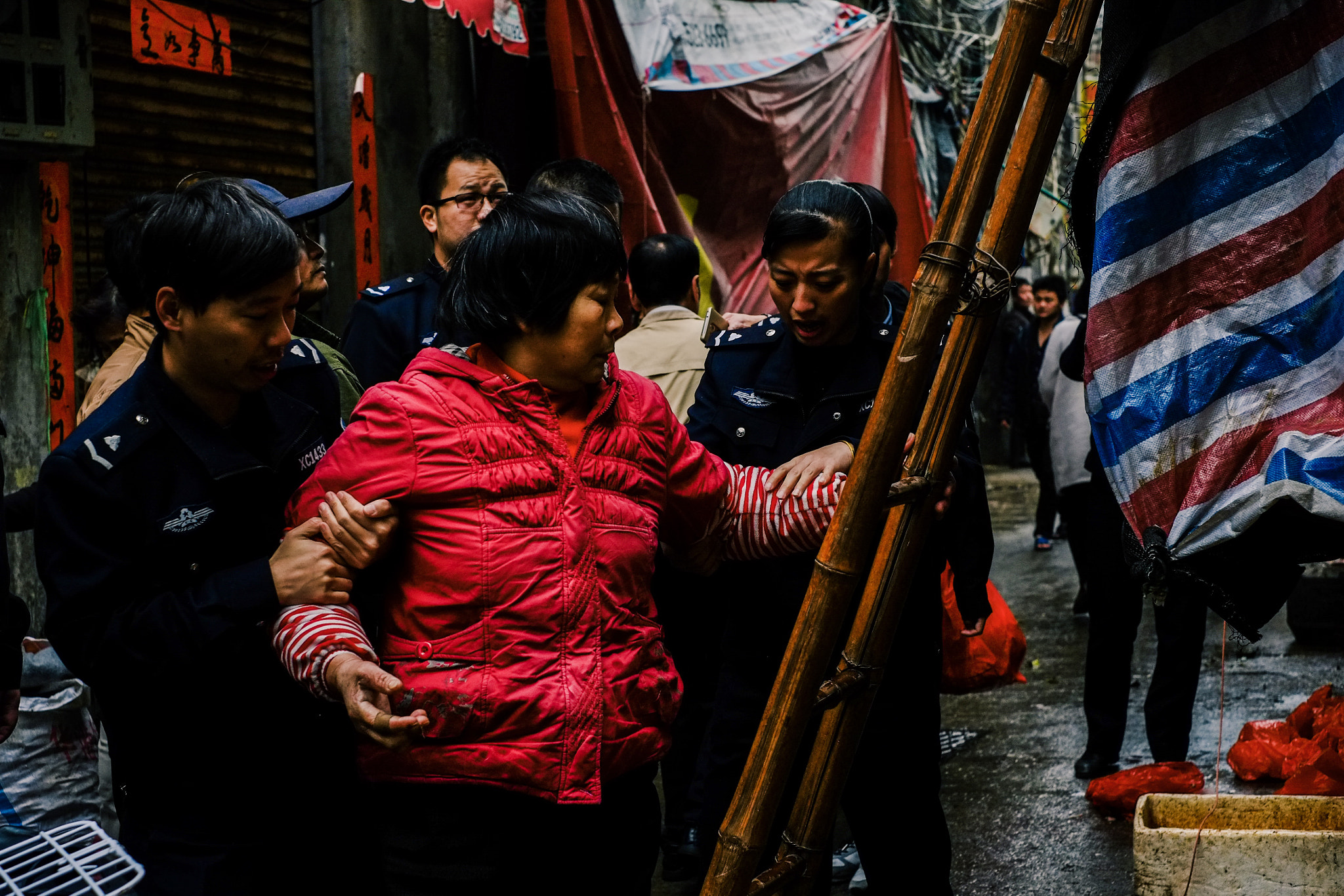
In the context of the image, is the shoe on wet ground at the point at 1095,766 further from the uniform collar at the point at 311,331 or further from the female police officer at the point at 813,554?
the uniform collar at the point at 311,331

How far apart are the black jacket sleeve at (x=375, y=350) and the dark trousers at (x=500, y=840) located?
1.80m

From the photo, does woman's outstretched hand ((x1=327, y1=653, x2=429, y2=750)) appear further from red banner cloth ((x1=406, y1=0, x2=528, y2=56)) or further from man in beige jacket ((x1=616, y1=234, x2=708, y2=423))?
red banner cloth ((x1=406, y1=0, x2=528, y2=56))

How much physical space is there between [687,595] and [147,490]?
1884 mm

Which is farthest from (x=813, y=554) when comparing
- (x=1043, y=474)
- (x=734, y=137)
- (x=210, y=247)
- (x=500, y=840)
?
(x=1043, y=474)

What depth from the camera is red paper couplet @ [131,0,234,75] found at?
5156 mm

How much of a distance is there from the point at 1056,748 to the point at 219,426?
14.7 ft

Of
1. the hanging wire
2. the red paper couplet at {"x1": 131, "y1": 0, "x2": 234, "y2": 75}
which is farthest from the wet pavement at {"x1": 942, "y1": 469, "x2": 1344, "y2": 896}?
the hanging wire

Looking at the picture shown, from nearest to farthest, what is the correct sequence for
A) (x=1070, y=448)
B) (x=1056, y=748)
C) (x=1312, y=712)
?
(x=1312, y=712), (x=1056, y=748), (x=1070, y=448)

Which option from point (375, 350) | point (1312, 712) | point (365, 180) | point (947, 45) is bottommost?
point (1312, 712)

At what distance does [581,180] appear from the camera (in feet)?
14.6

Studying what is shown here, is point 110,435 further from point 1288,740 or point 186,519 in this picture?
point 1288,740

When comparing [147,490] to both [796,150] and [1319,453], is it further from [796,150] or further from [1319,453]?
[796,150]

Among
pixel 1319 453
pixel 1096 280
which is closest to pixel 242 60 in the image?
pixel 1096 280

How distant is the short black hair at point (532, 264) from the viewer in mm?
2299
